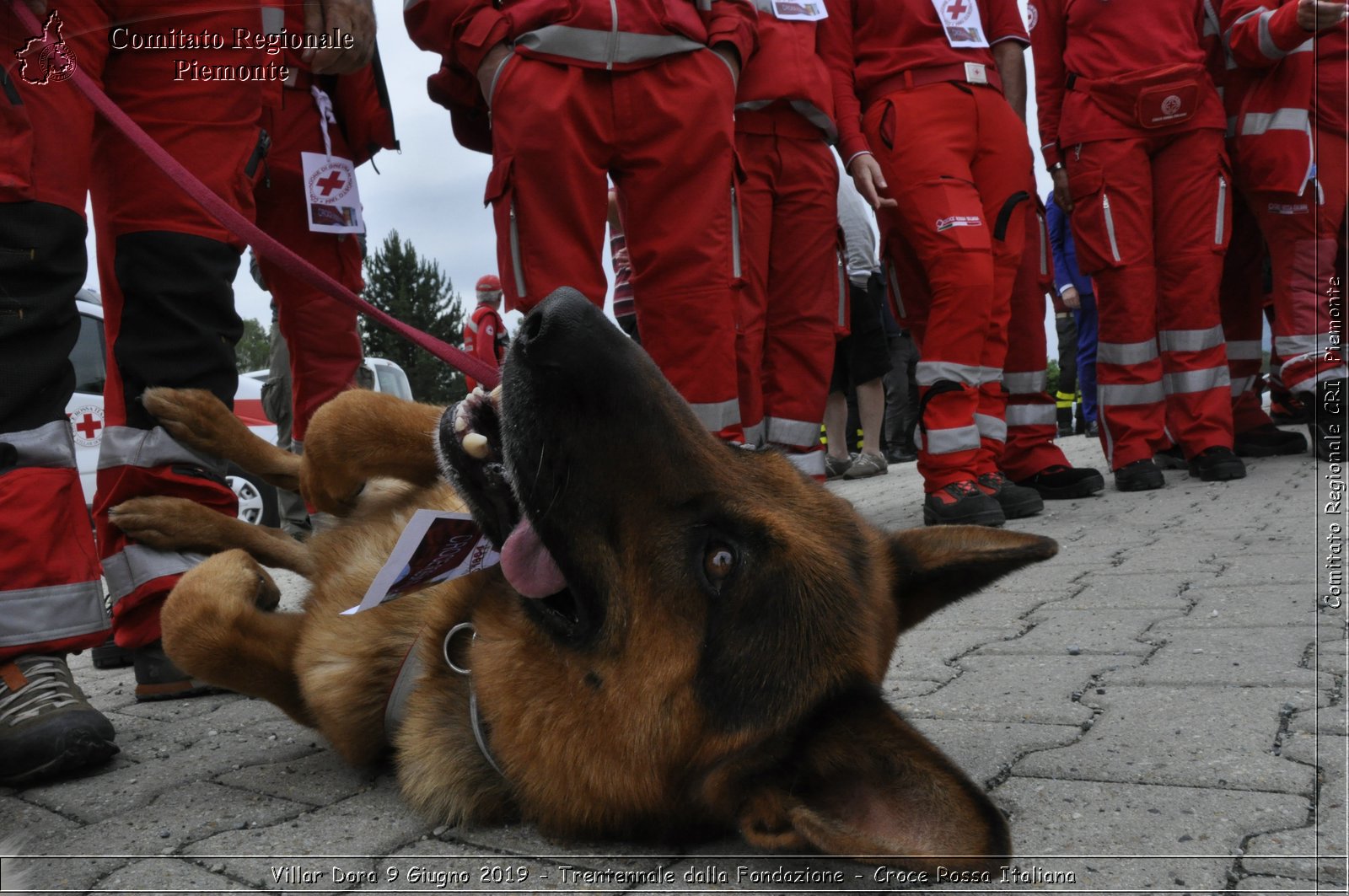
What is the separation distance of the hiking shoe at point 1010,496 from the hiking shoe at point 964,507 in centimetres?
15

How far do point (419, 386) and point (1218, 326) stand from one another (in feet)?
129

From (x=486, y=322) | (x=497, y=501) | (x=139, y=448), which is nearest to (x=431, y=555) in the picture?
(x=497, y=501)

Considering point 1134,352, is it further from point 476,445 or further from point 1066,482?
point 476,445

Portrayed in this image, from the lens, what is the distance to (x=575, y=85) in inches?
121

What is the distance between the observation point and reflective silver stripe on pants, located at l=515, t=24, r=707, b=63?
304 centimetres

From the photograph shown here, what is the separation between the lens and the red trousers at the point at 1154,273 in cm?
559

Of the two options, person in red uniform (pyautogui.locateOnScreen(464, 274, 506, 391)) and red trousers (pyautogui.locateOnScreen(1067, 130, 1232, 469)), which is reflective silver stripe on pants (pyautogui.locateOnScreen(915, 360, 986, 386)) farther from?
person in red uniform (pyautogui.locateOnScreen(464, 274, 506, 391))

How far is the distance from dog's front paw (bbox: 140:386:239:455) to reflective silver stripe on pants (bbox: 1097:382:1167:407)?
507cm

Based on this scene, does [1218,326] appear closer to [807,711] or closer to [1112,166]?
[1112,166]

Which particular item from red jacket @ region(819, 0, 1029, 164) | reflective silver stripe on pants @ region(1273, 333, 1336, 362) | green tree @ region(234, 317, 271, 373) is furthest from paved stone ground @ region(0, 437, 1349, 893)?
green tree @ region(234, 317, 271, 373)

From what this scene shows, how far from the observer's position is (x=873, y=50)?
4957 millimetres

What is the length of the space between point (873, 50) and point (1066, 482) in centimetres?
283

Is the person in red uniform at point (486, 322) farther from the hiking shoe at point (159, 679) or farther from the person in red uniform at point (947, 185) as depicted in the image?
the hiking shoe at point (159, 679)

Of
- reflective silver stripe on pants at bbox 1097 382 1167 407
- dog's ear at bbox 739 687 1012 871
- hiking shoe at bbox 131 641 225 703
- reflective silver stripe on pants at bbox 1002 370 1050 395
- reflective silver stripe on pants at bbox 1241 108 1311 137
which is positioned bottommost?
hiking shoe at bbox 131 641 225 703
